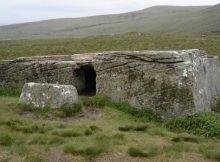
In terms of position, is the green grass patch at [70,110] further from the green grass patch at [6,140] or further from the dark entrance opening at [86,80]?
the dark entrance opening at [86,80]

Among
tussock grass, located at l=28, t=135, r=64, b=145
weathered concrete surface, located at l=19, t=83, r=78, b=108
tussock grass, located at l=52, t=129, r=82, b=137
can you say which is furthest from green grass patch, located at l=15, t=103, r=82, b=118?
tussock grass, located at l=28, t=135, r=64, b=145

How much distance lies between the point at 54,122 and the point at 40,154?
3616 mm

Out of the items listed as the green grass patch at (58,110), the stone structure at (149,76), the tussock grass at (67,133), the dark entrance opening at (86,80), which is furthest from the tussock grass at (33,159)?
the dark entrance opening at (86,80)

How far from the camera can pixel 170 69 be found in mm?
17891

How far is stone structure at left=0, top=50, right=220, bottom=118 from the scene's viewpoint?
57.7 ft

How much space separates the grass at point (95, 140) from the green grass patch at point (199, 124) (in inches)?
19.1

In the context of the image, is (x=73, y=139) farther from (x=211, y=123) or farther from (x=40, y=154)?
(x=211, y=123)

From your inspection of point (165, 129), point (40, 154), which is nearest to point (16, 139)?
point (40, 154)

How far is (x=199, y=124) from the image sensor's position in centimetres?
1620

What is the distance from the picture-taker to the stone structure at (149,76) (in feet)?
57.7

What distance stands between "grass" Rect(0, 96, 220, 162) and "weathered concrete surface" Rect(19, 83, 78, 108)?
826 millimetres

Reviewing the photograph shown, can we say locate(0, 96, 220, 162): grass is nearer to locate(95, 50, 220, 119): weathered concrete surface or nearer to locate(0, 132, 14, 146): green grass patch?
locate(0, 132, 14, 146): green grass patch

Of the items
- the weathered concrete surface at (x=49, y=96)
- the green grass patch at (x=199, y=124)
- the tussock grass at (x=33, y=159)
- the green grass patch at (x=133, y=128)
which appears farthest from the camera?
the weathered concrete surface at (x=49, y=96)

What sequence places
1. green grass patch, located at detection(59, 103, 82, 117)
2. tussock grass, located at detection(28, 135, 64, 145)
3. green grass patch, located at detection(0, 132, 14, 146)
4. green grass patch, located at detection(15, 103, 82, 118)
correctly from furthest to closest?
green grass patch, located at detection(59, 103, 82, 117) → green grass patch, located at detection(15, 103, 82, 118) → tussock grass, located at detection(28, 135, 64, 145) → green grass patch, located at detection(0, 132, 14, 146)
